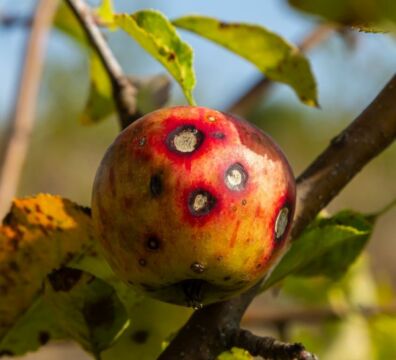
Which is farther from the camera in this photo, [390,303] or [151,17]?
[390,303]

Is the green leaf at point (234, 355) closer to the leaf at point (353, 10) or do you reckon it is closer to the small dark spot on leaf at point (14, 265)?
the small dark spot on leaf at point (14, 265)

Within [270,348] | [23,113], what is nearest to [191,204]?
[270,348]

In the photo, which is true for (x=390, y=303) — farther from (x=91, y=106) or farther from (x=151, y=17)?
(x=151, y=17)

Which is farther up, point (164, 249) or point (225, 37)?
point (225, 37)

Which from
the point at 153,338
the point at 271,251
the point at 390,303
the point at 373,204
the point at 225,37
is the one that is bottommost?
the point at 373,204

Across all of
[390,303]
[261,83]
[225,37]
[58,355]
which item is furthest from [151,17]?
[58,355]
